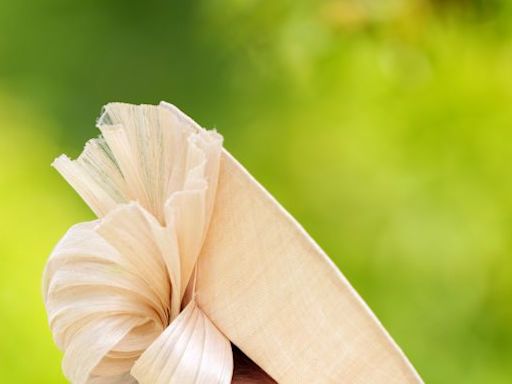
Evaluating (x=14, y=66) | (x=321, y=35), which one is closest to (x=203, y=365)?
(x=321, y=35)

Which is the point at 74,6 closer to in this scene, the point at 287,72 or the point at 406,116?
the point at 287,72

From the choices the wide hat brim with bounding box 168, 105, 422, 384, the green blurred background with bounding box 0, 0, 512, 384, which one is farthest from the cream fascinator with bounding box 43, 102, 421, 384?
the green blurred background with bounding box 0, 0, 512, 384

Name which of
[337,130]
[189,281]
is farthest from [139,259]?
[337,130]

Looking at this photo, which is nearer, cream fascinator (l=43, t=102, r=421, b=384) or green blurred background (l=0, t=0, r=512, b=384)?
cream fascinator (l=43, t=102, r=421, b=384)

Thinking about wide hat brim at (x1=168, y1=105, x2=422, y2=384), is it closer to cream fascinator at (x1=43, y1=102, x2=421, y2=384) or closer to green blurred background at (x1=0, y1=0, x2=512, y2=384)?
cream fascinator at (x1=43, y1=102, x2=421, y2=384)

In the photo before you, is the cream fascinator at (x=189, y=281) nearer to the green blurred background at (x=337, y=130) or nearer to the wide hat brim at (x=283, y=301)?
the wide hat brim at (x=283, y=301)

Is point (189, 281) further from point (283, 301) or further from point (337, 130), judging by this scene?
point (337, 130)
